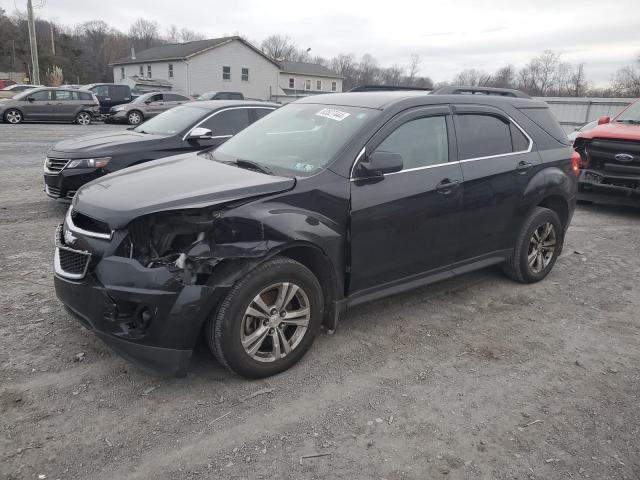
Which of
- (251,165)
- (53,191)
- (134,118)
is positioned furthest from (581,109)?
(251,165)

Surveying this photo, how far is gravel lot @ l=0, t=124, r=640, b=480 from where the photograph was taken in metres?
2.63

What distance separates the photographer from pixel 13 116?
20.6m

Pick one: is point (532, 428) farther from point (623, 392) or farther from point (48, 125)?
point (48, 125)

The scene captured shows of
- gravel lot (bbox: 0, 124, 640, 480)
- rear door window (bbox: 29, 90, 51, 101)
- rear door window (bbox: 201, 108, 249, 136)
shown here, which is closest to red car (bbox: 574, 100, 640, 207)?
gravel lot (bbox: 0, 124, 640, 480)

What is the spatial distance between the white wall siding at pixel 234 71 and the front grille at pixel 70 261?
46.3 m

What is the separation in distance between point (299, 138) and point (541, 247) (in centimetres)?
284

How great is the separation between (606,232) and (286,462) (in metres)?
6.60

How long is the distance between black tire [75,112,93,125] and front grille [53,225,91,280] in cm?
2123

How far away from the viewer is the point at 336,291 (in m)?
3.60

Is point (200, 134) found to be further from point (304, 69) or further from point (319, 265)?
point (304, 69)

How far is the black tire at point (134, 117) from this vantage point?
73.9 ft

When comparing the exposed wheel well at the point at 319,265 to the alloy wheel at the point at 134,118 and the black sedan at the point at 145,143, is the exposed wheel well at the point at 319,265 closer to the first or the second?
the black sedan at the point at 145,143

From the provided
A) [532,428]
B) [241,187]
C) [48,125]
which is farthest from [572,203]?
[48,125]

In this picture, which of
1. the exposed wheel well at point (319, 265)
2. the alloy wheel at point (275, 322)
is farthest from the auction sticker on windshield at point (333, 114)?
the alloy wheel at point (275, 322)
